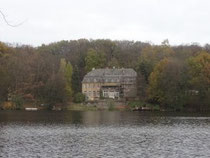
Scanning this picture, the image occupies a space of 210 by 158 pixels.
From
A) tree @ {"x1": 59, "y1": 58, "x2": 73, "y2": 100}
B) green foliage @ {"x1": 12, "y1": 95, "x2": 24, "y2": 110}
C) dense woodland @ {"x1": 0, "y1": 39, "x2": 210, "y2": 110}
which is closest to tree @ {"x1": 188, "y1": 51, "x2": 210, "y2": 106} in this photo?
dense woodland @ {"x1": 0, "y1": 39, "x2": 210, "y2": 110}

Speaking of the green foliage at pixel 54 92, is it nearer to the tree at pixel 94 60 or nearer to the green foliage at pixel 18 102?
the green foliage at pixel 18 102

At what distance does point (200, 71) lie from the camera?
297 feet

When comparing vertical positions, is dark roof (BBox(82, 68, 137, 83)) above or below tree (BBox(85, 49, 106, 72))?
below

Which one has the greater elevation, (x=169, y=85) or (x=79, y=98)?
(x=169, y=85)

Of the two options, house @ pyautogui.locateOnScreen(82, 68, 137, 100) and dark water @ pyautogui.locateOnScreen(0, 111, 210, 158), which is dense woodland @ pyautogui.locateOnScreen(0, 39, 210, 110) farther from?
dark water @ pyautogui.locateOnScreen(0, 111, 210, 158)

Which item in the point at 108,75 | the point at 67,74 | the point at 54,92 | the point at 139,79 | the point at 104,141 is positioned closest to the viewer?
the point at 104,141

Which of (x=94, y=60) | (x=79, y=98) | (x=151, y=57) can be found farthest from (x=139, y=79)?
(x=94, y=60)

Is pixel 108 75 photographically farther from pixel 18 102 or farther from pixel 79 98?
pixel 18 102

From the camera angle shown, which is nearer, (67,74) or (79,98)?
(79,98)

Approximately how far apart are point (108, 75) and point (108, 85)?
11.3 feet

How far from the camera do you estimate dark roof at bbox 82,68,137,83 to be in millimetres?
112125

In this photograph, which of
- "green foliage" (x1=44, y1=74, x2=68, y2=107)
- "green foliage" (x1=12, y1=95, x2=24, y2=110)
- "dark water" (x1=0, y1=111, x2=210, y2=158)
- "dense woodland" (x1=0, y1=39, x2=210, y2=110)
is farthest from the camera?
"green foliage" (x1=44, y1=74, x2=68, y2=107)

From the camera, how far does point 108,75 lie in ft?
373

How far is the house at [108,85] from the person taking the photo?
110 meters
